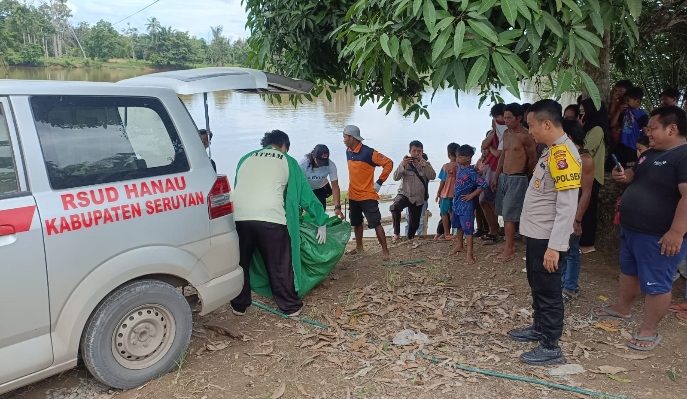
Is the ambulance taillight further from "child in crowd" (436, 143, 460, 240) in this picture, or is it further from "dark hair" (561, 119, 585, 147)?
"child in crowd" (436, 143, 460, 240)

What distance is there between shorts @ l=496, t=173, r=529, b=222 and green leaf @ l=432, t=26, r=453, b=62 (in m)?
2.49

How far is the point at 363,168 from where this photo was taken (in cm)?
539

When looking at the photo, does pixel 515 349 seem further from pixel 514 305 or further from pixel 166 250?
pixel 166 250

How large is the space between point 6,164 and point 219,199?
3.68 ft

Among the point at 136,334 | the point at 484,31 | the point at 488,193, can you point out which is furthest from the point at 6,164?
the point at 488,193

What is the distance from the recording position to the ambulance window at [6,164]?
2336mm

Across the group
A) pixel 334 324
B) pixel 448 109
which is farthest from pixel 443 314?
pixel 448 109

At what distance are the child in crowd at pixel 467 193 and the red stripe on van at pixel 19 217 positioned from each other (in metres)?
3.80

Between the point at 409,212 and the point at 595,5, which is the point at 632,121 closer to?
the point at 409,212

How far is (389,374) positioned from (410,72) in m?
1.82

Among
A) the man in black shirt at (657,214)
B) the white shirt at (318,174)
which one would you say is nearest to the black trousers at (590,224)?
the man in black shirt at (657,214)

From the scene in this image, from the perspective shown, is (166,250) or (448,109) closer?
(166,250)

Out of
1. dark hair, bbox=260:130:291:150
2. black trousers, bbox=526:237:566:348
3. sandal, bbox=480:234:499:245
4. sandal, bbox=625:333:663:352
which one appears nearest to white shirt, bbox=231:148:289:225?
dark hair, bbox=260:130:291:150

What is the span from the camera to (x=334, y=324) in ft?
12.1
